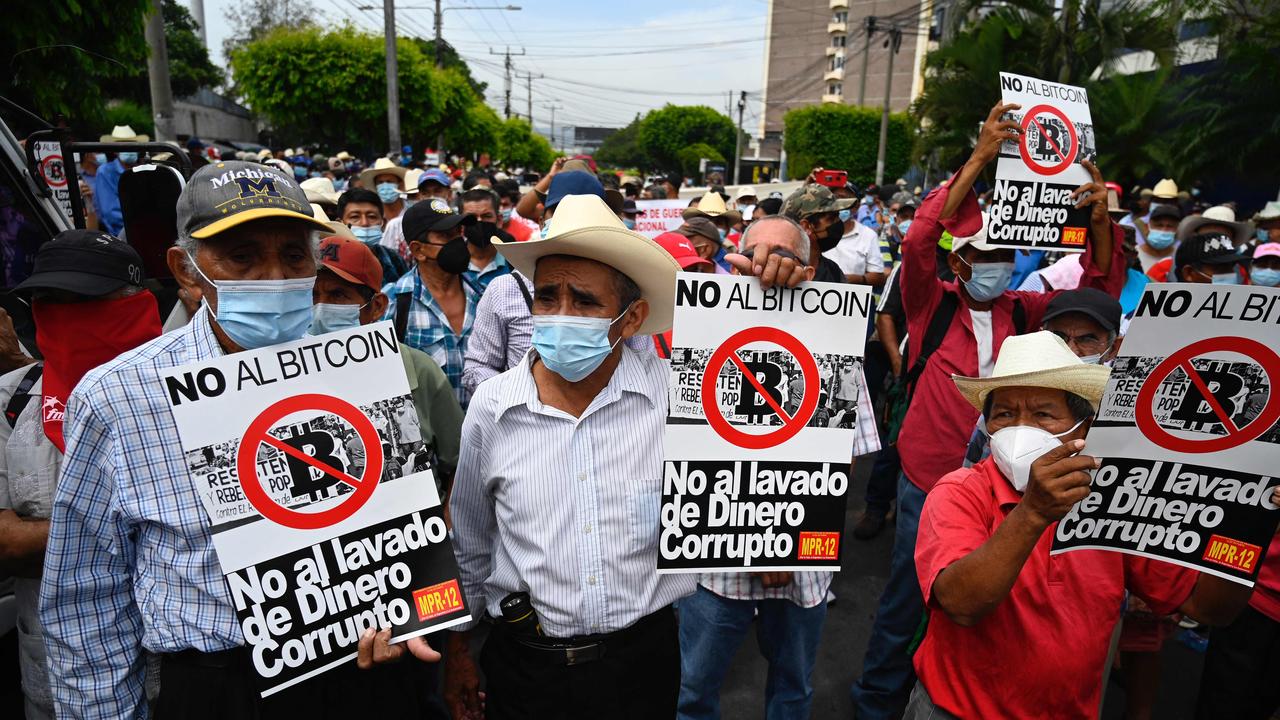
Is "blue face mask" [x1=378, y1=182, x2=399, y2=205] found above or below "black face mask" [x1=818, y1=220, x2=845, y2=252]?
above

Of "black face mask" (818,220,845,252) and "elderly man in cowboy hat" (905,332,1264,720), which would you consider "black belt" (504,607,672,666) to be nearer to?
"elderly man in cowboy hat" (905,332,1264,720)

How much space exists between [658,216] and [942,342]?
531cm

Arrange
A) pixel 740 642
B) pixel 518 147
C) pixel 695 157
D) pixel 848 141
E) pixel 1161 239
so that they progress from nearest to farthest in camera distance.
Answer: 1. pixel 740 642
2. pixel 1161 239
3. pixel 848 141
4. pixel 518 147
5. pixel 695 157

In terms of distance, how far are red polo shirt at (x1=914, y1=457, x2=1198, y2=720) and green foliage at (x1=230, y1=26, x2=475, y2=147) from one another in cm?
2659

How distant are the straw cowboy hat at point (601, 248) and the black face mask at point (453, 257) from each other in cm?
193

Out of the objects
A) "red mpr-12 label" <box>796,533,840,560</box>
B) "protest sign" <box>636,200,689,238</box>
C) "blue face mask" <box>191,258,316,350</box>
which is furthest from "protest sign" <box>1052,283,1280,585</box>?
"protest sign" <box>636,200,689,238</box>

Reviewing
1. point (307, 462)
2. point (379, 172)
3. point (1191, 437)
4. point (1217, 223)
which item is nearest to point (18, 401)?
point (307, 462)

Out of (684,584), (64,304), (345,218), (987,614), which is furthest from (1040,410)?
(345,218)

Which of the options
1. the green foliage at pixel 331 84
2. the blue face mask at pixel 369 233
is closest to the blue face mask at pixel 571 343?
the blue face mask at pixel 369 233

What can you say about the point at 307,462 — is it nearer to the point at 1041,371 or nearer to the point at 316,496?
the point at 316,496

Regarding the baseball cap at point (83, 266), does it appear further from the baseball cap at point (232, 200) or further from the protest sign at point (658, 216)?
the protest sign at point (658, 216)

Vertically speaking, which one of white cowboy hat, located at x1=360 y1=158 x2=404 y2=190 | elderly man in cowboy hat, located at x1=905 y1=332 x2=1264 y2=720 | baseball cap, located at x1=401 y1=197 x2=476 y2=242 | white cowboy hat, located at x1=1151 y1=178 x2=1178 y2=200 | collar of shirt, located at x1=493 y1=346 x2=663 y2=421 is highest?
white cowboy hat, located at x1=1151 y1=178 x2=1178 y2=200

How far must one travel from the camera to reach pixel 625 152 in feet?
363

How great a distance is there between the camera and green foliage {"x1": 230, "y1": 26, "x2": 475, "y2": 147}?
79.2 ft
